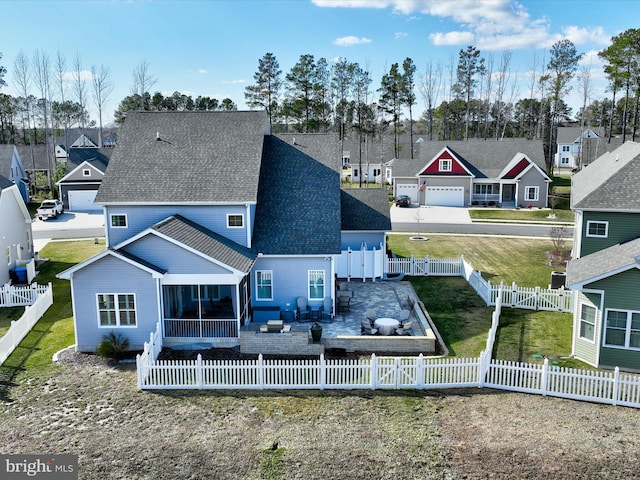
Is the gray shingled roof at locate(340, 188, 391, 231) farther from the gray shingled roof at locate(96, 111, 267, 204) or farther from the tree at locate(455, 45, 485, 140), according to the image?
the tree at locate(455, 45, 485, 140)

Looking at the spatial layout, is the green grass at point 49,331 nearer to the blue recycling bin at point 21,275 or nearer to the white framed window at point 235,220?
the blue recycling bin at point 21,275

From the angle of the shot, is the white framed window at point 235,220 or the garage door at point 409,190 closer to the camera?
the white framed window at point 235,220

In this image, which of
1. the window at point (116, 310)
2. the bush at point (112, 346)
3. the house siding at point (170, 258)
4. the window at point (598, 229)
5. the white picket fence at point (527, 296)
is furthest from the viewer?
the white picket fence at point (527, 296)

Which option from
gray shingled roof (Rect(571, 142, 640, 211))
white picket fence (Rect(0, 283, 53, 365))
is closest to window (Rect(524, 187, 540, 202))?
gray shingled roof (Rect(571, 142, 640, 211))

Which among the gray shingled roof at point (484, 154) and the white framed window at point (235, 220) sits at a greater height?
the gray shingled roof at point (484, 154)

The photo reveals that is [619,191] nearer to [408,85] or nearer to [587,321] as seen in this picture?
[587,321]

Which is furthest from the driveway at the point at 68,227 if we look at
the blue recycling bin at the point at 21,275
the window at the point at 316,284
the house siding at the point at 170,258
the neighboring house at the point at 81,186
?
the window at the point at 316,284

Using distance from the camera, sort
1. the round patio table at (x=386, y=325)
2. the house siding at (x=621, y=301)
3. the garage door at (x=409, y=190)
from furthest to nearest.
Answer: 1. the garage door at (x=409, y=190)
2. the round patio table at (x=386, y=325)
3. the house siding at (x=621, y=301)
